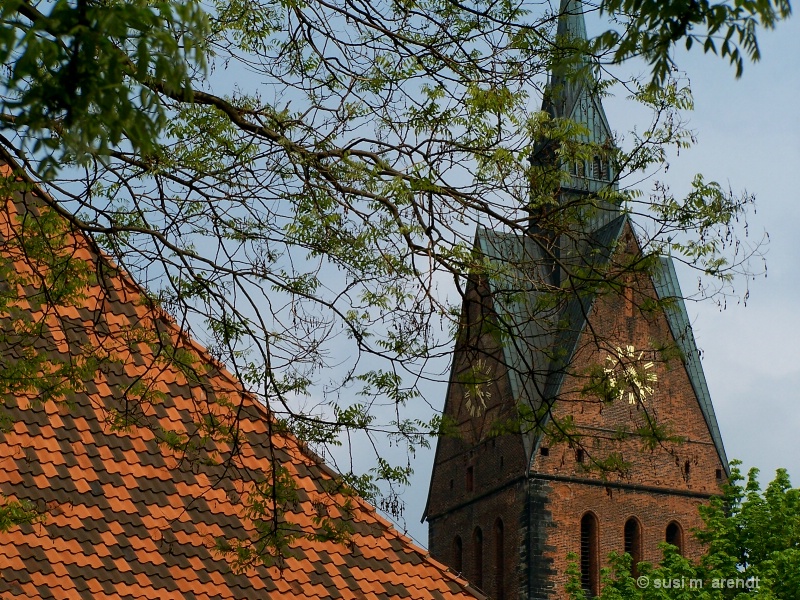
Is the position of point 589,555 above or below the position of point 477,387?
above

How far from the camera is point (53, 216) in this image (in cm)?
734

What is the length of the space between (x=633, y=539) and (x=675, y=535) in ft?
4.19

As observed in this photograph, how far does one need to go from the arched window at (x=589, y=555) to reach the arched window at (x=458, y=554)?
179 inches

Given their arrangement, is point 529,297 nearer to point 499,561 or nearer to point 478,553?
point 499,561

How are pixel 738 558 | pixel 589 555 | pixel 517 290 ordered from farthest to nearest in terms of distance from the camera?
pixel 589 555, pixel 738 558, pixel 517 290

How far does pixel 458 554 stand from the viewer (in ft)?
140

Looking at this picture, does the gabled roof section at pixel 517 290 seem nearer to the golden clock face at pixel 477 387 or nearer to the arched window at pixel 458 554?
the golden clock face at pixel 477 387

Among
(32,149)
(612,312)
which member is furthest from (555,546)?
(32,149)

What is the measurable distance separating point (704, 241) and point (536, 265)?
2.92 ft

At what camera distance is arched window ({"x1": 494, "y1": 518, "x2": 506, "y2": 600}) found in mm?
39375

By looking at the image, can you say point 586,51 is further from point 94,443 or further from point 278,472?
point 94,443

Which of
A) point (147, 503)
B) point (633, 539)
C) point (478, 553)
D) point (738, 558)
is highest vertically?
point (633, 539)

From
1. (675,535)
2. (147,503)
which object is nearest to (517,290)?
(147,503)

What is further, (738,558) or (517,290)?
(738,558)
